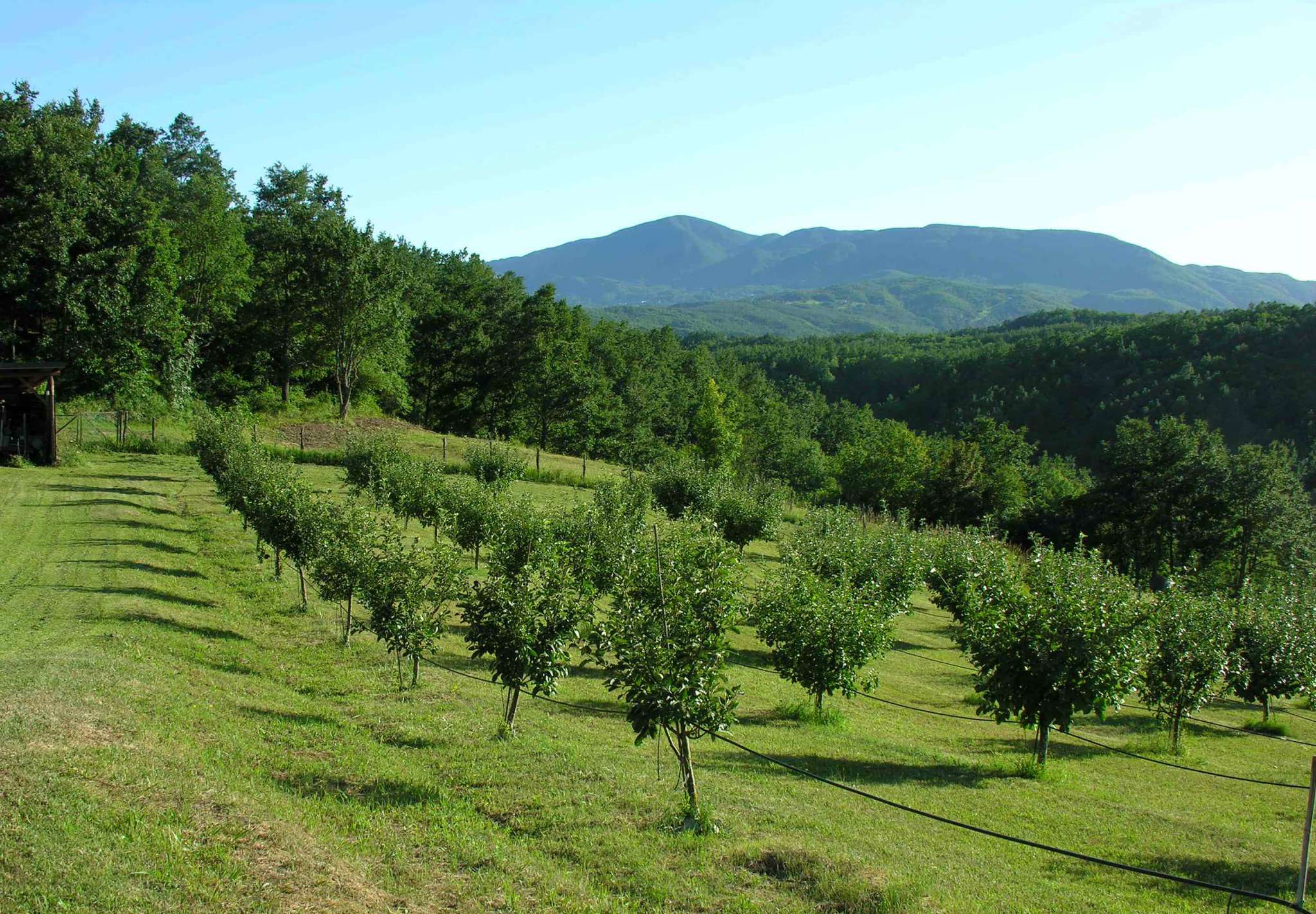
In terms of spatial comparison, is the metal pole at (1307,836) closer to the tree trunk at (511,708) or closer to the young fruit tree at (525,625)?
the young fruit tree at (525,625)

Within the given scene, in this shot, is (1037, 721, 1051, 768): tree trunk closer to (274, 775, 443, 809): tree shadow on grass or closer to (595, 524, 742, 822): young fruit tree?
(595, 524, 742, 822): young fruit tree

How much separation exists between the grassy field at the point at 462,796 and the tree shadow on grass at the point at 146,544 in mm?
3675

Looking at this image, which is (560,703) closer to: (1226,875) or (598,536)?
(598,536)

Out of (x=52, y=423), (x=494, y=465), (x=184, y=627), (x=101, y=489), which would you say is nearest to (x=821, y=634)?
(x=184, y=627)

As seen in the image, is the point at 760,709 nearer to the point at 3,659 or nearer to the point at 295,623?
the point at 295,623

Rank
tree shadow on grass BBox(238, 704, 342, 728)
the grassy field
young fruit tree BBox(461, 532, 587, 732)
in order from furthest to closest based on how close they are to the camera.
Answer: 1. tree shadow on grass BBox(238, 704, 342, 728)
2. young fruit tree BBox(461, 532, 587, 732)
3. the grassy field

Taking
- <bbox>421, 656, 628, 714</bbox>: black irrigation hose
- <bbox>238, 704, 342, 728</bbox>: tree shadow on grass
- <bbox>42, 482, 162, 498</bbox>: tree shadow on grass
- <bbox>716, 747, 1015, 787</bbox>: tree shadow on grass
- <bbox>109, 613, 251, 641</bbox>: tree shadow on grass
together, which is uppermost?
<bbox>42, 482, 162, 498</bbox>: tree shadow on grass

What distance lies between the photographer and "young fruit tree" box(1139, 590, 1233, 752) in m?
20.2

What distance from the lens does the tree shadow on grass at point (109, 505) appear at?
30.4 meters

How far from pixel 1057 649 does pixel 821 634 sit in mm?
4766

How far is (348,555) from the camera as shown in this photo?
658 inches

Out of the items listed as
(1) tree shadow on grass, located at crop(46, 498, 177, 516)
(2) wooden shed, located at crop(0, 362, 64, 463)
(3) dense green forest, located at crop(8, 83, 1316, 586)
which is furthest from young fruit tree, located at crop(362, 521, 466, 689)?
(2) wooden shed, located at crop(0, 362, 64, 463)

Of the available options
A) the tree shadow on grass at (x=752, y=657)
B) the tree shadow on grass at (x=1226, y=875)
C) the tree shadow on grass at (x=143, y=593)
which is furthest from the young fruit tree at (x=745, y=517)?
the tree shadow on grass at (x=1226, y=875)

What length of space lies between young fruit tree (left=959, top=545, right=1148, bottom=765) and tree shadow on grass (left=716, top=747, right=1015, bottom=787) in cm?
145
